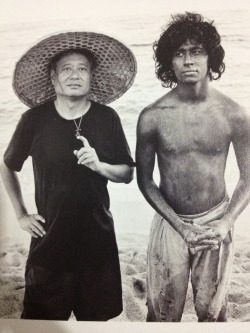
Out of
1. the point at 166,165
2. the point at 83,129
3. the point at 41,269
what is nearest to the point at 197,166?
the point at 166,165

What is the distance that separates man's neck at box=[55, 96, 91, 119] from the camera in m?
1.16

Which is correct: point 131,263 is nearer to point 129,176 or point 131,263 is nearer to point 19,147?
point 129,176

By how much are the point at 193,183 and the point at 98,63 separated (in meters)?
0.40

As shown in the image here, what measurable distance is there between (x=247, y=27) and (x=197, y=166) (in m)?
0.40

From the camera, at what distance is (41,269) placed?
1.15m

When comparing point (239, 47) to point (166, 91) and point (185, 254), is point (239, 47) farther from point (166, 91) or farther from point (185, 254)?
point (185, 254)

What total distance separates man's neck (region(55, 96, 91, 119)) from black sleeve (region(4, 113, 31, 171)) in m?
0.10

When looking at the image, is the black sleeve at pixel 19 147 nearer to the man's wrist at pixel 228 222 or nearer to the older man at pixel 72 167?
the older man at pixel 72 167

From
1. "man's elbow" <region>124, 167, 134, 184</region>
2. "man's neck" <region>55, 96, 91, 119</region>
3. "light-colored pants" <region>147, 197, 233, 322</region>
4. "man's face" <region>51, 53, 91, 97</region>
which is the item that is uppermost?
"man's face" <region>51, 53, 91, 97</region>

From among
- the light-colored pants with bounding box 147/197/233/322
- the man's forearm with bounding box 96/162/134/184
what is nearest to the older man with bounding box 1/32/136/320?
the man's forearm with bounding box 96/162/134/184

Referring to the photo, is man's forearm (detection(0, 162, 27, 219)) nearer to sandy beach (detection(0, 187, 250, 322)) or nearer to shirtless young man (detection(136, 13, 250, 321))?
sandy beach (detection(0, 187, 250, 322))

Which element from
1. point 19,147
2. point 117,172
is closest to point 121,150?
point 117,172

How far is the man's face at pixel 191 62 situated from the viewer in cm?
112

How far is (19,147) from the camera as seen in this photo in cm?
117
